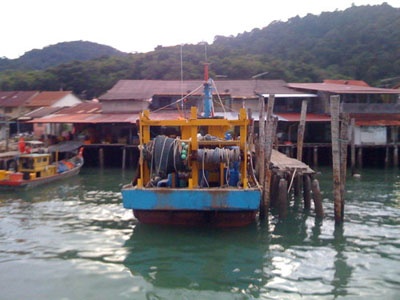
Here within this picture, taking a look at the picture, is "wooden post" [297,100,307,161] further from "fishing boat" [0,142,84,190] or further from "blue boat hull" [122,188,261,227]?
"fishing boat" [0,142,84,190]

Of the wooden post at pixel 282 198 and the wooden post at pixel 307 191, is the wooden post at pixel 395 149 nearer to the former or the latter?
the wooden post at pixel 307 191

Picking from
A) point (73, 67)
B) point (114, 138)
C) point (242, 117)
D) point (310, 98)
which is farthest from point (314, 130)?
point (73, 67)

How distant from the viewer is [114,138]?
3406 cm

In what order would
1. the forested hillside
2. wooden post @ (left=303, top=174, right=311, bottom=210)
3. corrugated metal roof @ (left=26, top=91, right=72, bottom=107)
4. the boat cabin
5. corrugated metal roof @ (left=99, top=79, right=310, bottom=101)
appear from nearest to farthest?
wooden post @ (left=303, top=174, right=311, bottom=210)
the boat cabin
corrugated metal roof @ (left=99, top=79, right=310, bottom=101)
corrugated metal roof @ (left=26, top=91, right=72, bottom=107)
the forested hillside

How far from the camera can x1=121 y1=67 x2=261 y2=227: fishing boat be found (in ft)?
40.6

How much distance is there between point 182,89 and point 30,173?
51.9 feet

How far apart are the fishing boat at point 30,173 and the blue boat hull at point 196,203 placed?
1025 centimetres

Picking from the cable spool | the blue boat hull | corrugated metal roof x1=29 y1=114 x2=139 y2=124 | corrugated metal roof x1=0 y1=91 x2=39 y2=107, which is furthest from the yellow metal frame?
corrugated metal roof x1=0 y1=91 x2=39 y2=107

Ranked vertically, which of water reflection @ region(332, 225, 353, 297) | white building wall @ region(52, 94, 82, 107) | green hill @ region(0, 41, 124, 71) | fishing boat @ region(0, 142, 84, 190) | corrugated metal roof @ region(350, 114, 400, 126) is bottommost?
water reflection @ region(332, 225, 353, 297)

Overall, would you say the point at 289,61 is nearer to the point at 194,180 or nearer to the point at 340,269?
the point at 194,180

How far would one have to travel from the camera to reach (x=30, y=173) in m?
22.6

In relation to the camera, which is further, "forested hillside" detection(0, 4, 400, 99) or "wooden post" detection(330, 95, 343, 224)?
"forested hillside" detection(0, 4, 400, 99)

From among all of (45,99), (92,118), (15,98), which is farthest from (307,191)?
(15,98)

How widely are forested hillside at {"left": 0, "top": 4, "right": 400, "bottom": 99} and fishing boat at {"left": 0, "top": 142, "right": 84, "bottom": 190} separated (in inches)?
1164
